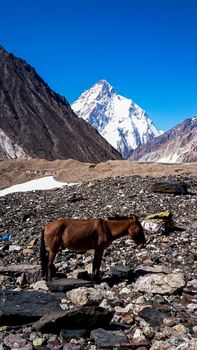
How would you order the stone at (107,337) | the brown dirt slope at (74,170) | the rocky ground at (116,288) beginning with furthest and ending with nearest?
the brown dirt slope at (74,170) < the rocky ground at (116,288) < the stone at (107,337)

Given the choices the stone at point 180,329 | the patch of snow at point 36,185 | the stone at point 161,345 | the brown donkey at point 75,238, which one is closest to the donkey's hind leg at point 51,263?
the brown donkey at point 75,238

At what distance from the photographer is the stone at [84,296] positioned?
869cm

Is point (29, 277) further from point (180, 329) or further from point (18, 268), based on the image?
point (180, 329)

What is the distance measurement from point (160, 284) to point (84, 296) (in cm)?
193

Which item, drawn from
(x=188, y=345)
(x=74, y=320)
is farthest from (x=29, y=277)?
(x=188, y=345)

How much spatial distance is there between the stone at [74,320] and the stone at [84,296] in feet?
3.18

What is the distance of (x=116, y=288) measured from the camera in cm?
1011

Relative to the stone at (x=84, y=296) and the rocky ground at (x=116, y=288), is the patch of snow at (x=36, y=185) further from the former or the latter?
the stone at (x=84, y=296)

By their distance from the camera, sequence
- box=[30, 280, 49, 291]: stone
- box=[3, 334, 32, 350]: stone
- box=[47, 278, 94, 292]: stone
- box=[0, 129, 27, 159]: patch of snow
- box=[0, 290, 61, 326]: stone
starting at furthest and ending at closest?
box=[0, 129, 27, 159]: patch of snow, box=[30, 280, 49, 291]: stone, box=[47, 278, 94, 292]: stone, box=[0, 290, 61, 326]: stone, box=[3, 334, 32, 350]: stone

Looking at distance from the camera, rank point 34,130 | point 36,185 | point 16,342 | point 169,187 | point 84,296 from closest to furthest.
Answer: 1. point 16,342
2. point 84,296
3. point 169,187
4. point 36,185
5. point 34,130

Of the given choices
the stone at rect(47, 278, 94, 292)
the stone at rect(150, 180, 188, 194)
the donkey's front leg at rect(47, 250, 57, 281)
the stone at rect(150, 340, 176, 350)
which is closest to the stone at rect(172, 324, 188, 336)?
the stone at rect(150, 340, 176, 350)

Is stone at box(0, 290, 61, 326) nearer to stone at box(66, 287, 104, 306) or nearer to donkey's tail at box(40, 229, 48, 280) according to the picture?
stone at box(66, 287, 104, 306)

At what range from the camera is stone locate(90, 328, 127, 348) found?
6902 millimetres

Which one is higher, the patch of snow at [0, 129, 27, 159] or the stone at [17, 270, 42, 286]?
the patch of snow at [0, 129, 27, 159]
